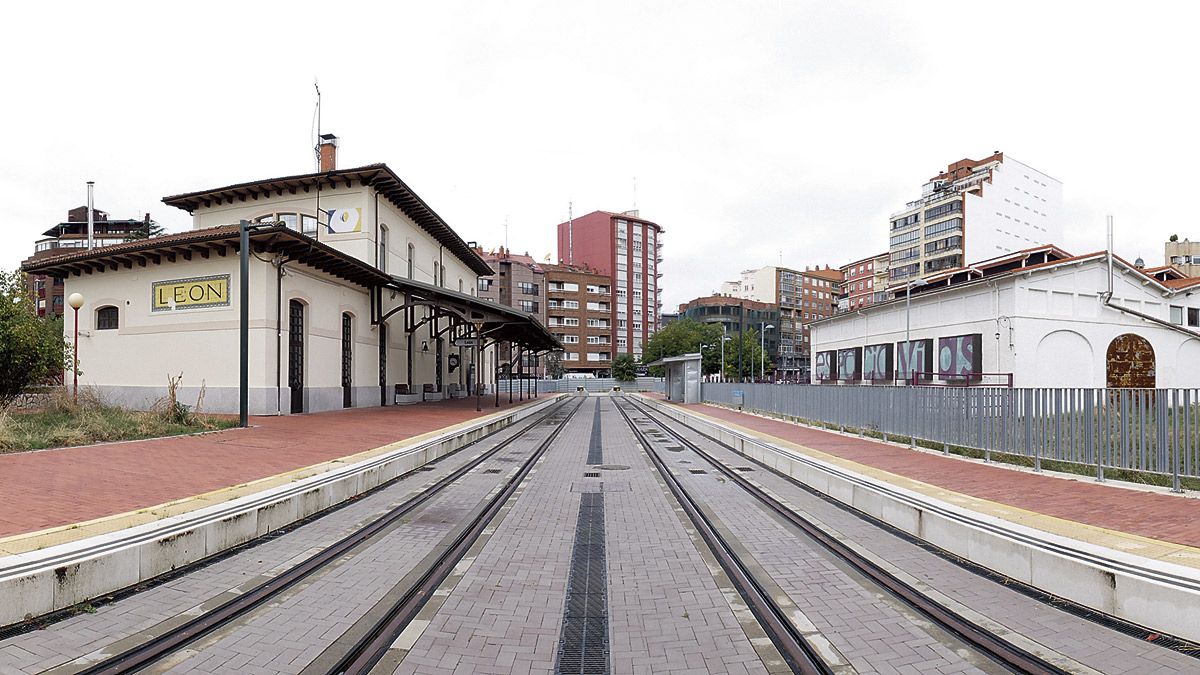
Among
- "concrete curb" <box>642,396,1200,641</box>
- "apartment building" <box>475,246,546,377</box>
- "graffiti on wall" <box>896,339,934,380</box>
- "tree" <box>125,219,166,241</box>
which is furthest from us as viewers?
"apartment building" <box>475,246,546,377</box>

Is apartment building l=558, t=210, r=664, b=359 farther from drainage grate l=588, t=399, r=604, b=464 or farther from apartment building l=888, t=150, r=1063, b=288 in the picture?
drainage grate l=588, t=399, r=604, b=464

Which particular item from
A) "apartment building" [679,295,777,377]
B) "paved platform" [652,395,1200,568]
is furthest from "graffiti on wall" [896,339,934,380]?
"apartment building" [679,295,777,377]

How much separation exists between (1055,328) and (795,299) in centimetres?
9742

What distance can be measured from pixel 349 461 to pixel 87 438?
17.5 feet

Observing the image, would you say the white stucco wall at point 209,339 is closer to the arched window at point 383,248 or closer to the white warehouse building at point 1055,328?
the arched window at point 383,248

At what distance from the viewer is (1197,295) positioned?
106ft

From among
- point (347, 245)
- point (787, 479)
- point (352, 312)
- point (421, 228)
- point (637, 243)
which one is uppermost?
point (637, 243)

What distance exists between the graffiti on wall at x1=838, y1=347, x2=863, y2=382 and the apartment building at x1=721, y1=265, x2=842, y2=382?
73.4 metres

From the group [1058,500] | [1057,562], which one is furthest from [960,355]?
[1057,562]

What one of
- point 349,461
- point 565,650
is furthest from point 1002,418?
point 349,461

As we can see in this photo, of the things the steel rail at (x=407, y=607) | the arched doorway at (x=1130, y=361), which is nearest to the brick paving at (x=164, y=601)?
the steel rail at (x=407, y=607)

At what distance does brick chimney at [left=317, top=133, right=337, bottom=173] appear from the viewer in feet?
117

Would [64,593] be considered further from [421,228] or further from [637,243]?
[637,243]

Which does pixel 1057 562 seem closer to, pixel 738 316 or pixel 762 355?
pixel 762 355
